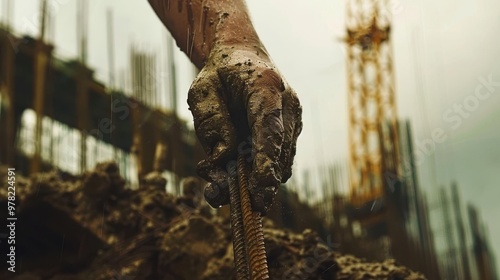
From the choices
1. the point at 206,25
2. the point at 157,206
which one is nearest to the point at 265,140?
the point at 206,25

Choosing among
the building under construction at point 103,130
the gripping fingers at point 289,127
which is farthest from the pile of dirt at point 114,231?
the gripping fingers at point 289,127

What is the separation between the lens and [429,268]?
348 centimetres

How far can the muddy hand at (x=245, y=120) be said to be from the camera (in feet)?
4.15

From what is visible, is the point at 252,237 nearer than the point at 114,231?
Yes

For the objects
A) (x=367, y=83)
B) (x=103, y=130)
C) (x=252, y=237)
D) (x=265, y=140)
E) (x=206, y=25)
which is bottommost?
(x=252, y=237)

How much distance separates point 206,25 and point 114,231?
6.39ft

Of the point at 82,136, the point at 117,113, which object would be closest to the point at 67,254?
the point at 82,136

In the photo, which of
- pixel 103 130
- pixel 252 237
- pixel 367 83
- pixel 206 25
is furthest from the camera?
pixel 367 83

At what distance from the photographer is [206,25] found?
1540mm

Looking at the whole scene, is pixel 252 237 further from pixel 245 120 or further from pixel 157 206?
pixel 157 206

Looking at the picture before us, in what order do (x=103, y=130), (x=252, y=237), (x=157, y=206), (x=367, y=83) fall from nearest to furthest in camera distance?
(x=252, y=237) < (x=157, y=206) < (x=103, y=130) < (x=367, y=83)

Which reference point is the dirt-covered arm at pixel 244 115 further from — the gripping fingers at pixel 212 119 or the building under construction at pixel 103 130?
the building under construction at pixel 103 130

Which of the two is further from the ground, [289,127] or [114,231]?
[114,231]

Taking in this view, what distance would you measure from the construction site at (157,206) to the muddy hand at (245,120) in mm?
1200
